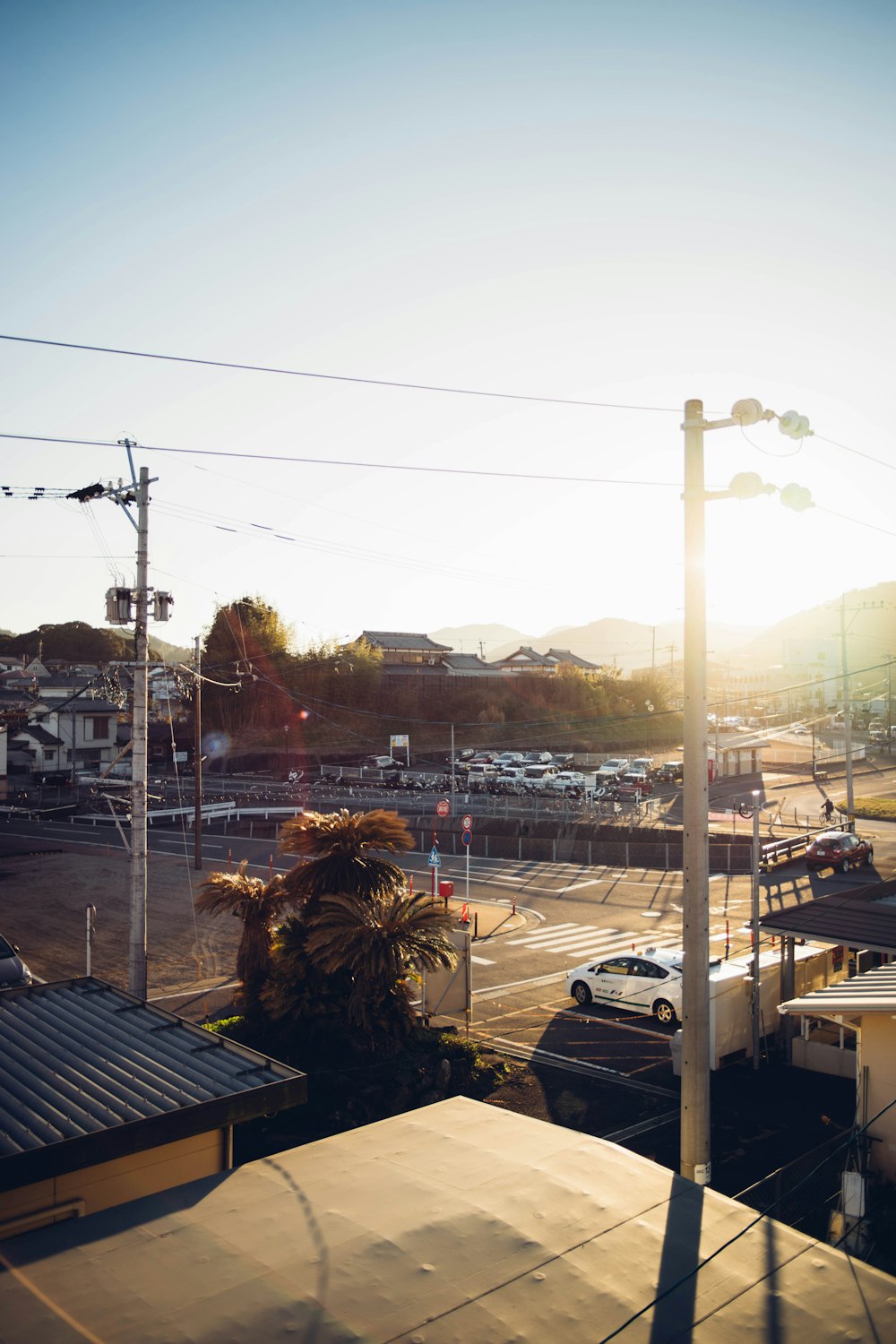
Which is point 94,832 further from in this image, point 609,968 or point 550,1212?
point 550,1212

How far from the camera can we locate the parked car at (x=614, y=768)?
5851cm

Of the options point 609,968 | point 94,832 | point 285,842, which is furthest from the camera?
point 94,832

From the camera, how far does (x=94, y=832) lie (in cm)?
4784

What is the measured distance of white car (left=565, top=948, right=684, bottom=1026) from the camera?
1753 cm

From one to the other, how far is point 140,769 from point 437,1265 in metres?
11.1

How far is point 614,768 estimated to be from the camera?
61094mm

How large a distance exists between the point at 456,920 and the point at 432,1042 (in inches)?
79.7

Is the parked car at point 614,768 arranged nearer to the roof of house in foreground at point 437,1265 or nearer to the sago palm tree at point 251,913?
the sago palm tree at point 251,913

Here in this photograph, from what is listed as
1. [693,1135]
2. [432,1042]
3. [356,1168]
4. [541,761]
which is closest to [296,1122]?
[432,1042]

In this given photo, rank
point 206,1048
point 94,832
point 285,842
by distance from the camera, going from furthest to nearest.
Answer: point 94,832, point 285,842, point 206,1048

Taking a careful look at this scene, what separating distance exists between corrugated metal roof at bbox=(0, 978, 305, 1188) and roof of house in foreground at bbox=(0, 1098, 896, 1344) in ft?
2.44

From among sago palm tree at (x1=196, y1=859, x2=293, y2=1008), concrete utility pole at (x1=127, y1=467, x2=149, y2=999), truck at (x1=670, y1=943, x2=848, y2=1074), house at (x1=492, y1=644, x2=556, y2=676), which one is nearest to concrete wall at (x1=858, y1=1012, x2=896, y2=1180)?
truck at (x1=670, y1=943, x2=848, y2=1074)

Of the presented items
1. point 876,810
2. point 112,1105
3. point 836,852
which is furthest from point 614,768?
point 112,1105

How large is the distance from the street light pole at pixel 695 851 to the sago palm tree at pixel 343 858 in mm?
8050
